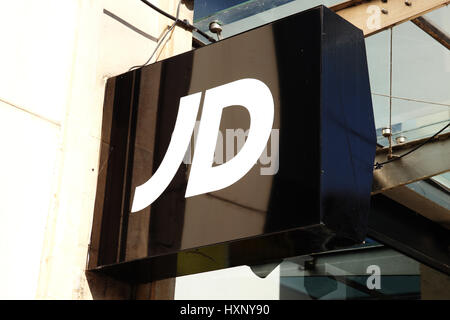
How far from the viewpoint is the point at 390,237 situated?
449 inches

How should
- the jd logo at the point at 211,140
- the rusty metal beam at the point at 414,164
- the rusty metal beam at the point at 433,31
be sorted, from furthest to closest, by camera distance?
the rusty metal beam at the point at 414,164, the rusty metal beam at the point at 433,31, the jd logo at the point at 211,140

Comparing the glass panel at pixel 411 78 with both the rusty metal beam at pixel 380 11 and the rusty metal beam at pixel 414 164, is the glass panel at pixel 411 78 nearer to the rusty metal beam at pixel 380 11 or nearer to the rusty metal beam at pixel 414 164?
the rusty metal beam at pixel 414 164

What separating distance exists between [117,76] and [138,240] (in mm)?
1217

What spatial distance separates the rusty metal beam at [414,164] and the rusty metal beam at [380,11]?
334 cm

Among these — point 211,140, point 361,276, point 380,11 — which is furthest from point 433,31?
point 361,276

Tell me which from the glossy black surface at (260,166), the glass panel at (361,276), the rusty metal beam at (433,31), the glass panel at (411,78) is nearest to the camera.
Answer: the glossy black surface at (260,166)

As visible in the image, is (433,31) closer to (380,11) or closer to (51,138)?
(380,11)

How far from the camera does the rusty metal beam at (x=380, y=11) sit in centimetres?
670

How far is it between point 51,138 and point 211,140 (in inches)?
41.6

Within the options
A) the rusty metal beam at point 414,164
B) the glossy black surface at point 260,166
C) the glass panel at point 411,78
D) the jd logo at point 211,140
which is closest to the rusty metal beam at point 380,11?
the glass panel at point 411,78

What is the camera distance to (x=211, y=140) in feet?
13.0

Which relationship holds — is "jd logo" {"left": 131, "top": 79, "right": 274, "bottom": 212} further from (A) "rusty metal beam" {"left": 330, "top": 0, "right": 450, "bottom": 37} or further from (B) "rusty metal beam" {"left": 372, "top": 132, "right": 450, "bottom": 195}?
(B) "rusty metal beam" {"left": 372, "top": 132, "right": 450, "bottom": 195}
